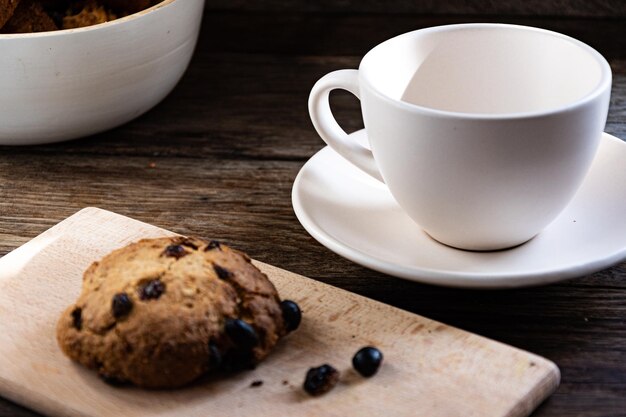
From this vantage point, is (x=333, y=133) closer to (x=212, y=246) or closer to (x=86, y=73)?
(x=212, y=246)

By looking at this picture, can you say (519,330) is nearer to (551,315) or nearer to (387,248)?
(551,315)

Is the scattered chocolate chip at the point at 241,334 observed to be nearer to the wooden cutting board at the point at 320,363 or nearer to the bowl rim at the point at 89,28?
the wooden cutting board at the point at 320,363

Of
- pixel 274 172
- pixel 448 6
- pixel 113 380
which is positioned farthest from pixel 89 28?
pixel 448 6

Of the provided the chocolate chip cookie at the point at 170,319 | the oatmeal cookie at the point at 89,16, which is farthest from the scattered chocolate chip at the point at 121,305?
the oatmeal cookie at the point at 89,16

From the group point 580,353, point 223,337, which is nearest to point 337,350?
point 223,337

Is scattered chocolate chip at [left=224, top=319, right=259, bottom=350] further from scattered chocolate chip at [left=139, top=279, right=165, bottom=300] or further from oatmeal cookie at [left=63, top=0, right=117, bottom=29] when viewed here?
oatmeal cookie at [left=63, top=0, right=117, bottom=29]

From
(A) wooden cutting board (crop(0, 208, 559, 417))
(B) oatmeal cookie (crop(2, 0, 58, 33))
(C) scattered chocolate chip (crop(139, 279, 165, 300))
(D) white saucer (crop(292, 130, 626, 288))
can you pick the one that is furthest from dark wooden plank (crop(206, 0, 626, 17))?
(C) scattered chocolate chip (crop(139, 279, 165, 300))
